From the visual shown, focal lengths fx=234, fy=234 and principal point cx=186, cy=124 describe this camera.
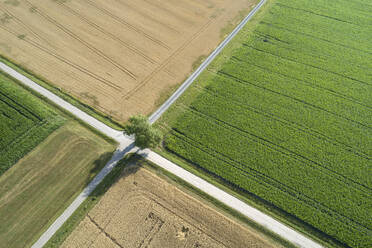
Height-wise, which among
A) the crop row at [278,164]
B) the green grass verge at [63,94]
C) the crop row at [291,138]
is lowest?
the green grass verge at [63,94]

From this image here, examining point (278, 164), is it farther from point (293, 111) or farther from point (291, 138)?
point (293, 111)

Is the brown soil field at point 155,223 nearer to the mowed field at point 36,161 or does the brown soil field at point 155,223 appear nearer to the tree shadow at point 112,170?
the tree shadow at point 112,170

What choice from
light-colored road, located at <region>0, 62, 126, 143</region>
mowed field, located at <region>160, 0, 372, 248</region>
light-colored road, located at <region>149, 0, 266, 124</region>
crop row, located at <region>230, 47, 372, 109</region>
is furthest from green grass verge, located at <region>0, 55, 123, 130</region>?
crop row, located at <region>230, 47, 372, 109</region>

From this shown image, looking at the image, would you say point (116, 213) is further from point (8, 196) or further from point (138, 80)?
point (138, 80)

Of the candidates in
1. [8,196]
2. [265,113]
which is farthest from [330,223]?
[8,196]

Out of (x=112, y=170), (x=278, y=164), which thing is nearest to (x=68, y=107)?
(x=112, y=170)

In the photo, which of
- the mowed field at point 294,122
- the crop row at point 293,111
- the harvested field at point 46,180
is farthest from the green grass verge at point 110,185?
the crop row at point 293,111
